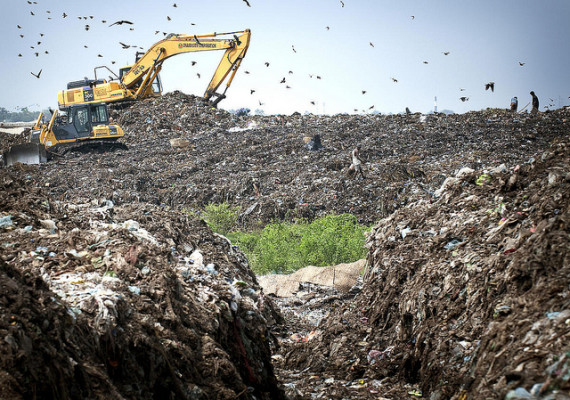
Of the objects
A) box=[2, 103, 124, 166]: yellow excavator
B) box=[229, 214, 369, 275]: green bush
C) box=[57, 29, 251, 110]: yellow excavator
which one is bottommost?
box=[229, 214, 369, 275]: green bush

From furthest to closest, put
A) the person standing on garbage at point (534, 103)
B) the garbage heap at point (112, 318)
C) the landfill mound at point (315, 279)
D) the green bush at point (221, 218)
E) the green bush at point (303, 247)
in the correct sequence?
the person standing on garbage at point (534, 103), the green bush at point (221, 218), the green bush at point (303, 247), the landfill mound at point (315, 279), the garbage heap at point (112, 318)

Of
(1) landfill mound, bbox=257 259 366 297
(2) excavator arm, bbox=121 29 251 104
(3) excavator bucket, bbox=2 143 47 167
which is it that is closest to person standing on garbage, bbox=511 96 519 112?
(2) excavator arm, bbox=121 29 251 104

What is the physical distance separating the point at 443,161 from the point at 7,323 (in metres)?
13.0

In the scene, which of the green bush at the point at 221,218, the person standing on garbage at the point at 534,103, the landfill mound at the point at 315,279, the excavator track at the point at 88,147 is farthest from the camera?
the person standing on garbage at the point at 534,103

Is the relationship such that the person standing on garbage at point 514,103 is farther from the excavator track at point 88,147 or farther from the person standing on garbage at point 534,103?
the excavator track at point 88,147

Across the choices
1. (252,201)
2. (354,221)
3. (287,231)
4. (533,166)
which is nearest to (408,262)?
(533,166)

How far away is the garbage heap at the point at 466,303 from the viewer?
2977mm

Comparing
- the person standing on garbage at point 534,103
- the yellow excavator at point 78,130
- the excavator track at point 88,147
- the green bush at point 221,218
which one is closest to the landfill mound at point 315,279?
the green bush at point 221,218

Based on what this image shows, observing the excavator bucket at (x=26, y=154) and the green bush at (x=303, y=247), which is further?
the excavator bucket at (x=26, y=154)

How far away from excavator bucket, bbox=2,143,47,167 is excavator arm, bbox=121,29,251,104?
582 centimetres

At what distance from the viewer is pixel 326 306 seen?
745 centimetres

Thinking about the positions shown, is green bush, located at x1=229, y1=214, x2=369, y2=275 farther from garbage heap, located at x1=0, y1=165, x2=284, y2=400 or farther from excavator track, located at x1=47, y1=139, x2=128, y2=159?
excavator track, located at x1=47, y1=139, x2=128, y2=159

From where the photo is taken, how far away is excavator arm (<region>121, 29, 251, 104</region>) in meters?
20.8

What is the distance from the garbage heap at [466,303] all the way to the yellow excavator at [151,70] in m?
15.4
